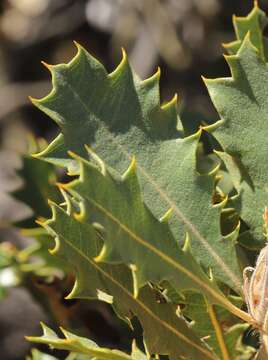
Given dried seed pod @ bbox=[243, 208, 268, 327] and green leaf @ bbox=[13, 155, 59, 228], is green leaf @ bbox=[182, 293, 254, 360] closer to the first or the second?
dried seed pod @ bbox=[243, 208, 268, 327]

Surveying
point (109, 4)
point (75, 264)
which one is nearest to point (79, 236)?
point (75, 264)

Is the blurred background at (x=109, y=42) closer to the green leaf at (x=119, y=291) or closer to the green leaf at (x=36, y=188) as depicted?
the green leaf at (x=36, y=188)

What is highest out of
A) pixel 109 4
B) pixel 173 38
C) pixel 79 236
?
pixel 79 236

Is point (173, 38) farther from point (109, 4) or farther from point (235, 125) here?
point (235, 125)

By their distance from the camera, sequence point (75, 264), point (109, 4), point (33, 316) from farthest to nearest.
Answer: point (109, 4), point (33, 316), point (75, 264)

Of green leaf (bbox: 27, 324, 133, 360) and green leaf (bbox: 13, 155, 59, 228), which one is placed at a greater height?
green leaf (bbox: 27, 324, 133, 360)

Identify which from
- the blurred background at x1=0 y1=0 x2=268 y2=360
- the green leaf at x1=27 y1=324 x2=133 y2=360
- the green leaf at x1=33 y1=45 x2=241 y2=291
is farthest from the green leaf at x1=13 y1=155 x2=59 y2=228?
the blurred background at x1=0 y1=0 x2=268 y2=360
